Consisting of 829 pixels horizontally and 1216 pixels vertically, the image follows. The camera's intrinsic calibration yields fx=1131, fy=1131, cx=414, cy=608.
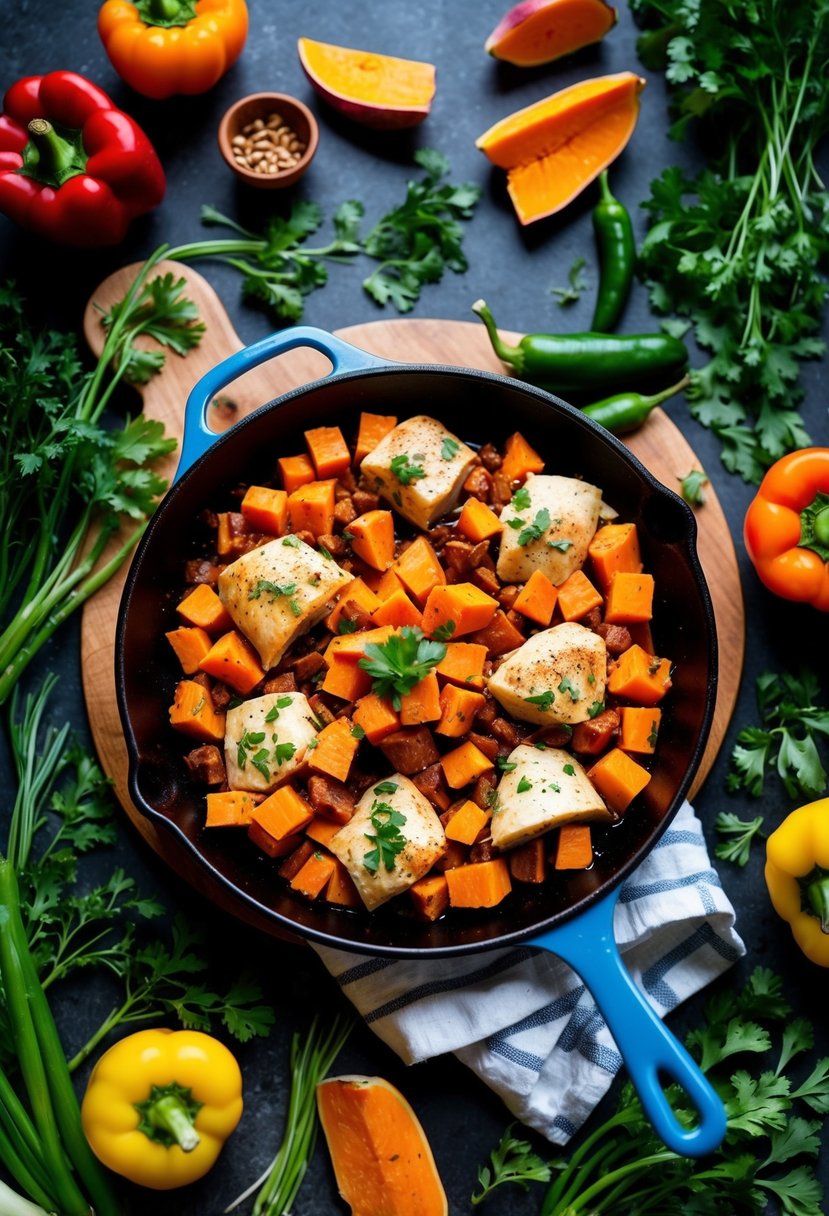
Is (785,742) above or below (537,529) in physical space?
below

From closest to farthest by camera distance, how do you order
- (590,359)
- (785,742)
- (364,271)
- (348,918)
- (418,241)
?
(348,918) < (785,742) < (590,359) < (418,241) < (364,271)

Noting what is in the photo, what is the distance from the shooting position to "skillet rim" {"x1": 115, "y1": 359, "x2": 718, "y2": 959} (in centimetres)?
336

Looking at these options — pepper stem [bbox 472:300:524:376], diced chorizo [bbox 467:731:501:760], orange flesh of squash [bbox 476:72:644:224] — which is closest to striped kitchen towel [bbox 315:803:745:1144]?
diced chorizo [bbox 467:731:501:760]

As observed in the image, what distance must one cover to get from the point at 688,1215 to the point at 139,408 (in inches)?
137

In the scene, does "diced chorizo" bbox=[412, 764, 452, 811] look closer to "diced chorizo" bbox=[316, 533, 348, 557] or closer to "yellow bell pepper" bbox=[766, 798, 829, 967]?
"diced chorizo" bbox=[316, 533, 348, 557]

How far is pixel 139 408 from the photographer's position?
4.36 metres

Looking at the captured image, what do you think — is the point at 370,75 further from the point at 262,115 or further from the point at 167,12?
the point at 167,12

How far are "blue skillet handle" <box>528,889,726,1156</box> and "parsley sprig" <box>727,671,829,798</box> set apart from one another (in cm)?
100

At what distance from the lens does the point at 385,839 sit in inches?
137

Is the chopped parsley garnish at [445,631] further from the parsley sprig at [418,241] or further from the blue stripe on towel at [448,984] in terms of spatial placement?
the parsley sprig at [418,241]

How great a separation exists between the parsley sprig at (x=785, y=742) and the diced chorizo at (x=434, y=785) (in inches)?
43.7

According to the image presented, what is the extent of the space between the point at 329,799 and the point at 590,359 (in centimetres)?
189

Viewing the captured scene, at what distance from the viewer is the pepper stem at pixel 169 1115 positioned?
3.58 m

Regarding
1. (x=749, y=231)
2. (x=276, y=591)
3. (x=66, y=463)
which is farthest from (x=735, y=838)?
(x=66, y=463)
